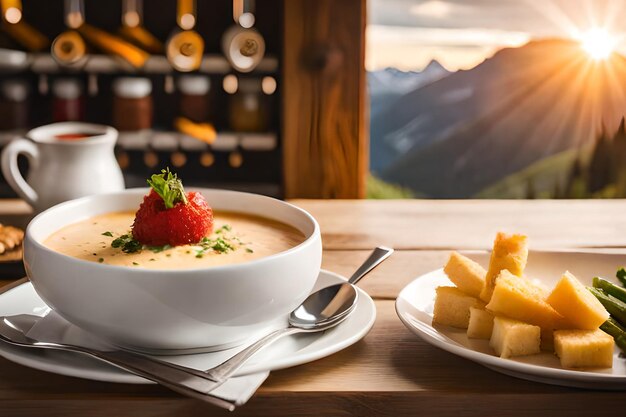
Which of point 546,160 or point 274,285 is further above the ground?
point 274,285

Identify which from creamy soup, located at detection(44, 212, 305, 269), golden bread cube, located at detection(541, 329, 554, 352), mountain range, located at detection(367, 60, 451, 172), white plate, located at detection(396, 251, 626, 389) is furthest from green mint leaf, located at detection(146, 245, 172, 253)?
mountain range, located at detection(367, 60, 451, 172)

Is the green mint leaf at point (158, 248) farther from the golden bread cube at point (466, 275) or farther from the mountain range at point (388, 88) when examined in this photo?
the mountain range at point (388, 88)

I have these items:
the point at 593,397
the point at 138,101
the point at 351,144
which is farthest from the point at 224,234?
the point at 138,101

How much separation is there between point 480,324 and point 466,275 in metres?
0.08

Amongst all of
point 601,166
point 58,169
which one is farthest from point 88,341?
point 601,166

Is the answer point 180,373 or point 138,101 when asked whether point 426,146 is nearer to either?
point 138,101

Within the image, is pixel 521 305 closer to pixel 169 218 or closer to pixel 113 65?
pixel 169 218

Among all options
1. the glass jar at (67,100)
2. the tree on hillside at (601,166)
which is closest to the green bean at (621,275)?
the glass jar at (67,100)

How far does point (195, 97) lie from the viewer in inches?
108

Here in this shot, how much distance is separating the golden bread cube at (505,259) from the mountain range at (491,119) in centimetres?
338

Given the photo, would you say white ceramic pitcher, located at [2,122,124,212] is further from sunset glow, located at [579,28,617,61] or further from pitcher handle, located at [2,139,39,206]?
sunset glow, located at [579,28,617,61]

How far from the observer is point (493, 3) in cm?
430

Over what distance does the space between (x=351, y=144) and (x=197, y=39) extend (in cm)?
65

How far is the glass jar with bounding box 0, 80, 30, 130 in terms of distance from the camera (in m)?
2.70
